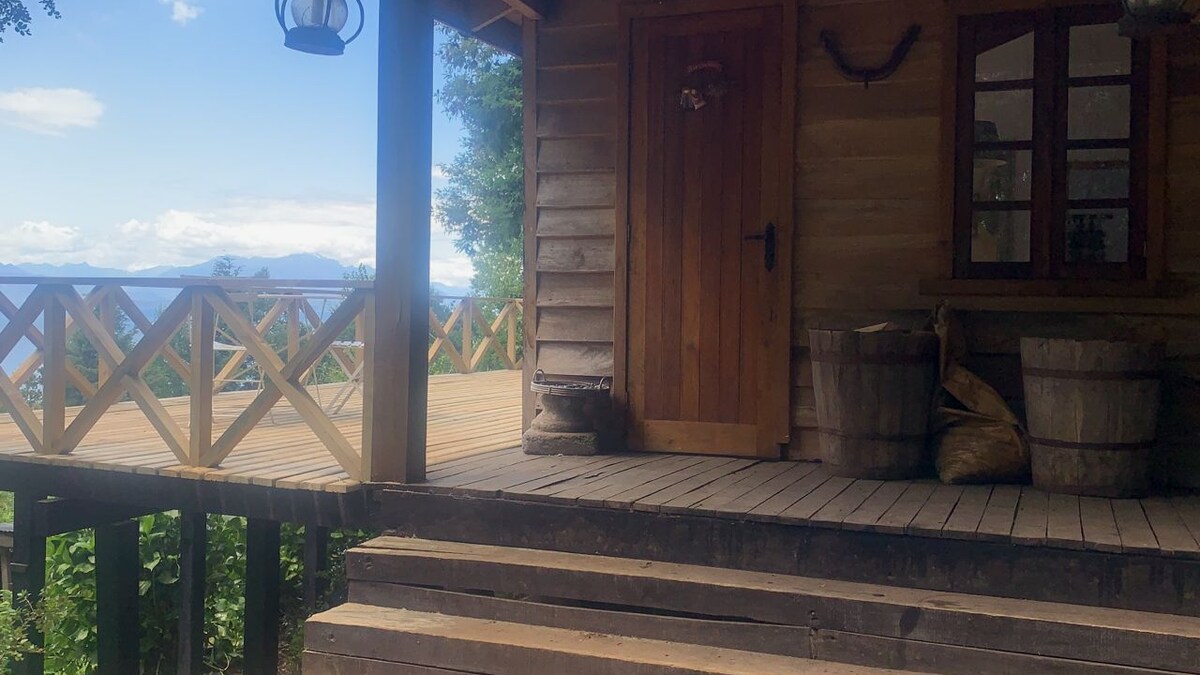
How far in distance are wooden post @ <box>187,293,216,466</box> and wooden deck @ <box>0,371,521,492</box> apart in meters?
0.11

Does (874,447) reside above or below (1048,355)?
below

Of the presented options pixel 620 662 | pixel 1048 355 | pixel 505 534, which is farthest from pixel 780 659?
pixel 1048 355

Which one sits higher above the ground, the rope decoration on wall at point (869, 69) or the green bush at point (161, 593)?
the rope decoration on wall at point (869, 69)

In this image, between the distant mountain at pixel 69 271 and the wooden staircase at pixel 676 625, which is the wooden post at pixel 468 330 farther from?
the wooden staircase at pixel 676 625

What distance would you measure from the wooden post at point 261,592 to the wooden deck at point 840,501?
38.0 inches

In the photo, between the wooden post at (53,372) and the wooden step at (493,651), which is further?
the wooden post at (53,372)

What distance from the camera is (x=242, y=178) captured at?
87.9 m

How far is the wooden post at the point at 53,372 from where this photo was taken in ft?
15.3

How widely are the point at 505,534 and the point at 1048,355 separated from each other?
2.08 m

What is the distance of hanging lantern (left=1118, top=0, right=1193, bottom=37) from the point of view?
3328mm

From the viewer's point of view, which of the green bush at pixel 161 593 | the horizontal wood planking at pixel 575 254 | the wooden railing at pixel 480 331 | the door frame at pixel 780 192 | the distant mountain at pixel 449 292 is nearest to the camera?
the door frame at pixel 780 192

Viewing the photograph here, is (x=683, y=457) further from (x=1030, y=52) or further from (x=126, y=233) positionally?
(x=126, y=233)

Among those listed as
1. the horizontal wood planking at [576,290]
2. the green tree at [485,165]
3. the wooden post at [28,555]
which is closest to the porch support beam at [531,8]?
the horizontal wood planking at [576,290]

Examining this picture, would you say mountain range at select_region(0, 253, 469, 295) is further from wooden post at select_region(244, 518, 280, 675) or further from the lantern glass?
wooden post at select_region(244, 518, 280, 675)
